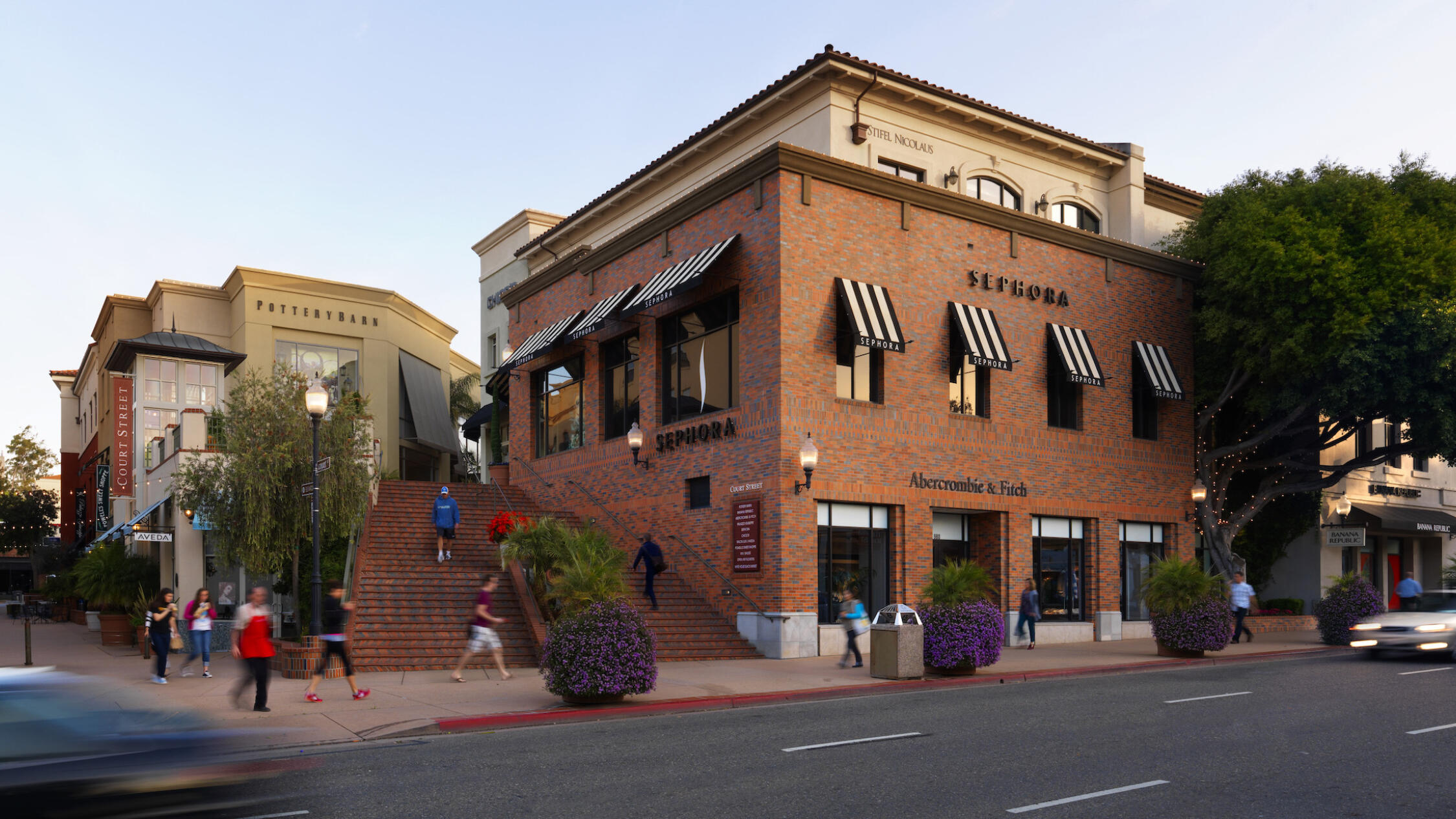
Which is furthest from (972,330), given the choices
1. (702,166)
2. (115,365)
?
(115,365)

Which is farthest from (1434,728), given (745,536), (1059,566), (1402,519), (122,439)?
(122,439)

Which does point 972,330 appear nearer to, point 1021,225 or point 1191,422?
point 1021,225

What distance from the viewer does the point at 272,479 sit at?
22516mm

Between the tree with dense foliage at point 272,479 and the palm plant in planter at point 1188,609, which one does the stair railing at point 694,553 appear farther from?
the palm plant in planter at point 1188,609

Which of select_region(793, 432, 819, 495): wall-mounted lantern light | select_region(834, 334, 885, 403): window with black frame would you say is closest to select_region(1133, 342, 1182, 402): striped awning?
select_region(834, 334, 885, 403): window with black frame

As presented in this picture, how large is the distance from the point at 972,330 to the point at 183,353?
2260 cm

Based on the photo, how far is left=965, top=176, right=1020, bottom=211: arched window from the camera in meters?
29.4

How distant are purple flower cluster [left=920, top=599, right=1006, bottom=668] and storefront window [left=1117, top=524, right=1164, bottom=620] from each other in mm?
10478

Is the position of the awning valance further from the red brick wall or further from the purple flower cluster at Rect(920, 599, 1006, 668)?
the purple flower cluster at Rect(920, 599, 1006, 668)

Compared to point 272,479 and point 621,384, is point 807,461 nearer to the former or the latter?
point 621,384

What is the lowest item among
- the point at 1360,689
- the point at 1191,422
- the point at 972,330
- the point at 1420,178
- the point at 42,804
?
the point at 1360,689

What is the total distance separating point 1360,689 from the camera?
52.8 feet

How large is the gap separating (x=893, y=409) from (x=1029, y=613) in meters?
5.49

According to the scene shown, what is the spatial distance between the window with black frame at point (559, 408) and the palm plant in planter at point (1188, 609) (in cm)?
1511
